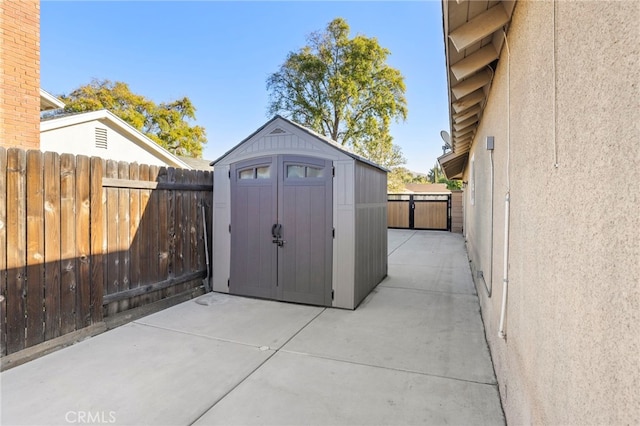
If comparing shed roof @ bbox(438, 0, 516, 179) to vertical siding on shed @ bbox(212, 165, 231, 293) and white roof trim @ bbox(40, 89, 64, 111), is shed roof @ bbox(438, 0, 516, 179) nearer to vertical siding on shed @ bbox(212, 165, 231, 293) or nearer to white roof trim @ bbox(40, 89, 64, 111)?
vertical siding on shed @ bbox(212, 165, 231, 293)

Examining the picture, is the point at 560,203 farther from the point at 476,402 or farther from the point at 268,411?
the point at 268,411

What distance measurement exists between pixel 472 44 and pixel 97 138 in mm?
12852

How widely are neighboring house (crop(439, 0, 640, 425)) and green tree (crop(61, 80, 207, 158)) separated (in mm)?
25353

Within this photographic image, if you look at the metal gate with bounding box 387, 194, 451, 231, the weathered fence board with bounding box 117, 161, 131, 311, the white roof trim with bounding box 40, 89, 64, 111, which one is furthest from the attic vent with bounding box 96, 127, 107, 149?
the metal gate with bounding box 387, 194, 451, 231

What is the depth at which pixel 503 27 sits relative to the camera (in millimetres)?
2859

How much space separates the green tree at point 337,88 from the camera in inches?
803

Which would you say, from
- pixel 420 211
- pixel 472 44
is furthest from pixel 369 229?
pixel 420 211

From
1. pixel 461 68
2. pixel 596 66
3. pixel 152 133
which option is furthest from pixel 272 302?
pixel 152 133

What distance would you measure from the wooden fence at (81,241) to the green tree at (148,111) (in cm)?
2114

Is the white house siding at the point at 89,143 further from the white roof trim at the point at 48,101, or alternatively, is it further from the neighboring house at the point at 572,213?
the neighboring house at the point at 572,213

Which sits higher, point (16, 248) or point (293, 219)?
point (293, 219)

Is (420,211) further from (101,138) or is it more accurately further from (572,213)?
(572,213)

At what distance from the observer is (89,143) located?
11.8m

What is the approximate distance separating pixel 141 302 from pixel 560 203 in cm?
497
